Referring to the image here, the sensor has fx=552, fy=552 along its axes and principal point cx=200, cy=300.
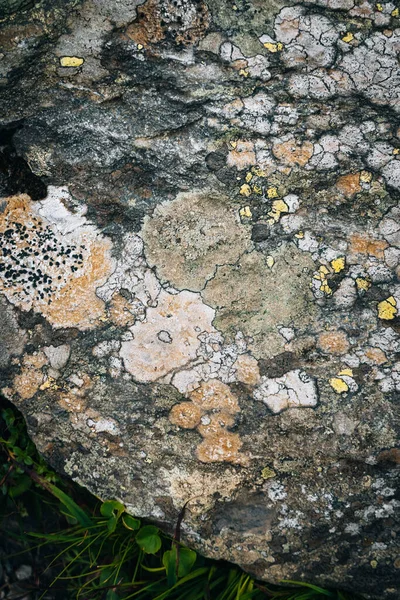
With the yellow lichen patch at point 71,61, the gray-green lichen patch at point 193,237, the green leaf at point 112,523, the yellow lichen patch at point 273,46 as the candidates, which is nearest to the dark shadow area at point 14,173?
the yellow lichen patch at point 71,61

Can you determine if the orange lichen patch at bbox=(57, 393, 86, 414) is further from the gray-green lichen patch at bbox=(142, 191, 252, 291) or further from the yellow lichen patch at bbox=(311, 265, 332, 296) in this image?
the yellow lichen patch at bbox=(311, 265, 332, 296)

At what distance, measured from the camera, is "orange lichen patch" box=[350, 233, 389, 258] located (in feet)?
6.05

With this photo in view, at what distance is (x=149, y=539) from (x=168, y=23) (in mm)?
1819

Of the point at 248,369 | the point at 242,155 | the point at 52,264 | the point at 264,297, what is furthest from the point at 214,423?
the point at 242,155

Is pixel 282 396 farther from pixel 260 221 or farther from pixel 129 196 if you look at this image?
pixel 129 196

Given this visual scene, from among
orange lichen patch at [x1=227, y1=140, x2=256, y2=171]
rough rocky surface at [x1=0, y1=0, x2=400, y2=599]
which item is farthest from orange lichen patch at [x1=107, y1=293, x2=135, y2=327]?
orange lichen patch at [x1=227, y1=140, x2=256, y2=171]

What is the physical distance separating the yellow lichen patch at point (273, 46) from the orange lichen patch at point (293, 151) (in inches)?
11.5

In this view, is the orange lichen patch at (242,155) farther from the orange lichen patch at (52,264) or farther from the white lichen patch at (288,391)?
the white lichen patch at (288,391)

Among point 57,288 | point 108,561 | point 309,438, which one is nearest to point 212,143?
point 57,288

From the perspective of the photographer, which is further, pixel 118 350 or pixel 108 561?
pixel 108 561

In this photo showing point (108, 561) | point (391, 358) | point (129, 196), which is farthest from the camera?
point (108, 561)

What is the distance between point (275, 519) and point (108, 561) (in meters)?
0.85

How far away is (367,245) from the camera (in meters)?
1.85

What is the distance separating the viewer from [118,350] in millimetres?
1889
